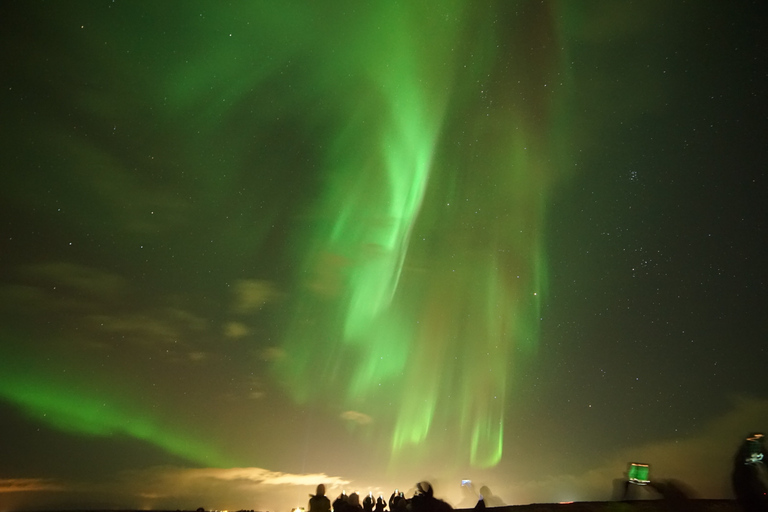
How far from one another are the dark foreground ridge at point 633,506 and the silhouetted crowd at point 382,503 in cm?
145

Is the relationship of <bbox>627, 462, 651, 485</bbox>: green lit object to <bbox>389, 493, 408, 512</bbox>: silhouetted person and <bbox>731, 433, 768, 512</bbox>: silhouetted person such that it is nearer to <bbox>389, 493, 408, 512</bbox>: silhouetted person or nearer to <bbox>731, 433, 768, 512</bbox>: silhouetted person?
<bbox>731, 433, 768, 512</bbox>: silhouetted person

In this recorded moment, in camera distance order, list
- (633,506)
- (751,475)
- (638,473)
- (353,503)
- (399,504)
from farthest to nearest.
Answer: (399,504), (353,503), (633,506), (638,473), (751,475)

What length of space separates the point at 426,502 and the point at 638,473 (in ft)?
13.0

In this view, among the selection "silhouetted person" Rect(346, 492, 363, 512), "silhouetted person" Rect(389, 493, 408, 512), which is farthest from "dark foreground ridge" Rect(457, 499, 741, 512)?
"silhouetted person" Rect(346, 492, 363, 512)

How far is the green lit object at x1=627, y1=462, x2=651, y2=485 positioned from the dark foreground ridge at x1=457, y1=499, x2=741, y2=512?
88cm

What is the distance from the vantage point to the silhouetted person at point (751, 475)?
6926 mm

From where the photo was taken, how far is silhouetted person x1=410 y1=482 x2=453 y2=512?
9.38m

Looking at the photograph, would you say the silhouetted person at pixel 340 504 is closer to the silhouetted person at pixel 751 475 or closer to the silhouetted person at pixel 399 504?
the silhouetted person at pixel 399 504

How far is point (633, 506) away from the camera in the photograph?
921 cm

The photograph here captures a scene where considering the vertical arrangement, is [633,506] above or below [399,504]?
above

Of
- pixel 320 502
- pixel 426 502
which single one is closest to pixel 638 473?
pixel 426 502

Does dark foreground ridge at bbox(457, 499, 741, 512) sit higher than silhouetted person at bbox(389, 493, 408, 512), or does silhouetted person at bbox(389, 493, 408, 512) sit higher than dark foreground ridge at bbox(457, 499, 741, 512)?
dark foreground ridge at bbox(457, 499, 741, 512)

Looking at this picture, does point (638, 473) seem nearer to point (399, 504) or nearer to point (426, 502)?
point (426, 502)

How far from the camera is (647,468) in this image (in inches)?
331
